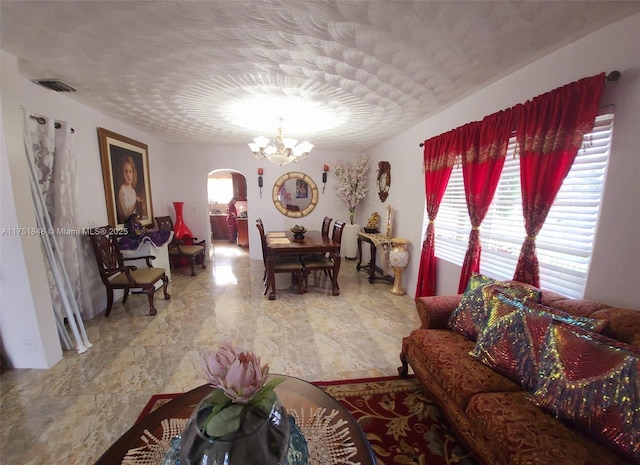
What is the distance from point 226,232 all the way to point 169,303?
440cm

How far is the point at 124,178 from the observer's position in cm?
324

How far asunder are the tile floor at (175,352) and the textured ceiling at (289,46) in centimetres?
231

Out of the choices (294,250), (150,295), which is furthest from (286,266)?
(150,295)

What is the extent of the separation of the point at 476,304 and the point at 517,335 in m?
0.31

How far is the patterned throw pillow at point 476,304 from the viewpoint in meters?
1.44

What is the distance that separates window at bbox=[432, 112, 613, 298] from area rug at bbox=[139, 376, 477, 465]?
3.92 feet

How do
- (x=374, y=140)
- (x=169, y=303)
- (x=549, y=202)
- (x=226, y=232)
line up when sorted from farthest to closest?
(x=226, y=232)
(x=374, y=140)
(x=169, y=303)
(x=549, y=202)

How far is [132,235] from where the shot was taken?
3107mm

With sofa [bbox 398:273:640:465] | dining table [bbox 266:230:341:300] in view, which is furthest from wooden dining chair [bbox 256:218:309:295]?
sofa [bbox 398:273:640:465]

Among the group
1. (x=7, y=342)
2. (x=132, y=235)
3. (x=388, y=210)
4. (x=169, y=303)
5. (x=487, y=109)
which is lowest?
(x=169, y=303)

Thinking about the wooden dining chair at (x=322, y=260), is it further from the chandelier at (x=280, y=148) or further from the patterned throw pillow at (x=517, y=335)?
the patterned throw pillow at (x=517, y=335)

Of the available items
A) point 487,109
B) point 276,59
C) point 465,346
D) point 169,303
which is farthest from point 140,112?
point 465,346

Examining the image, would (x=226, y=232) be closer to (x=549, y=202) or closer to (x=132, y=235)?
(x=132, y=235)

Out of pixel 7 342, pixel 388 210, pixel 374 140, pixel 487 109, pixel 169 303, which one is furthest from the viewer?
pixel 374 140
